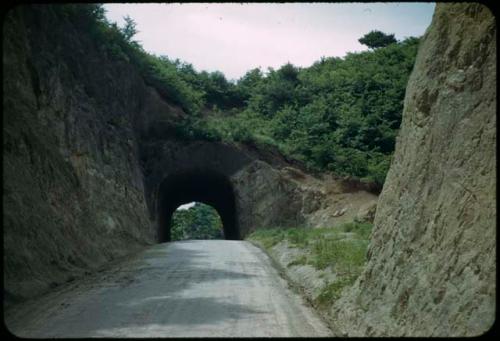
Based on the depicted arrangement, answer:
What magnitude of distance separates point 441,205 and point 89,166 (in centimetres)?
1816

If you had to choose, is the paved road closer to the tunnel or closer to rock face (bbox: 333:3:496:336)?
rock face (bbox: 333:3:496:336)

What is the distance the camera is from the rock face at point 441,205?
6180mm

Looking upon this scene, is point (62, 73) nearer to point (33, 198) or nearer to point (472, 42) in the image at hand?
point (33, 198)

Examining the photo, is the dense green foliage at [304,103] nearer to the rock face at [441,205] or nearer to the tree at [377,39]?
the tree at [377,39]

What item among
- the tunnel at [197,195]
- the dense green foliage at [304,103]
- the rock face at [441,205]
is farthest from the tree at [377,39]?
the rock face at [441,205]

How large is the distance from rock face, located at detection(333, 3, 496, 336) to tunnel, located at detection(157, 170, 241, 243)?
28.4 m

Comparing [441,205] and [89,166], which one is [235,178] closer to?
[89,166]

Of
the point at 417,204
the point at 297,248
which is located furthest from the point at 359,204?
the point at 417,204

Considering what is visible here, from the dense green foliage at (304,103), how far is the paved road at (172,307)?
16.4 metres

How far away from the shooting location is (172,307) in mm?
10508

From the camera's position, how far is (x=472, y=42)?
788 centimetres

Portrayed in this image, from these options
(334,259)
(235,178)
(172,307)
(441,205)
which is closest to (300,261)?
(334,259)

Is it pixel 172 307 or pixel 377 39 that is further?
pixel 377 39

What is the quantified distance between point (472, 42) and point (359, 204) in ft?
80.1
